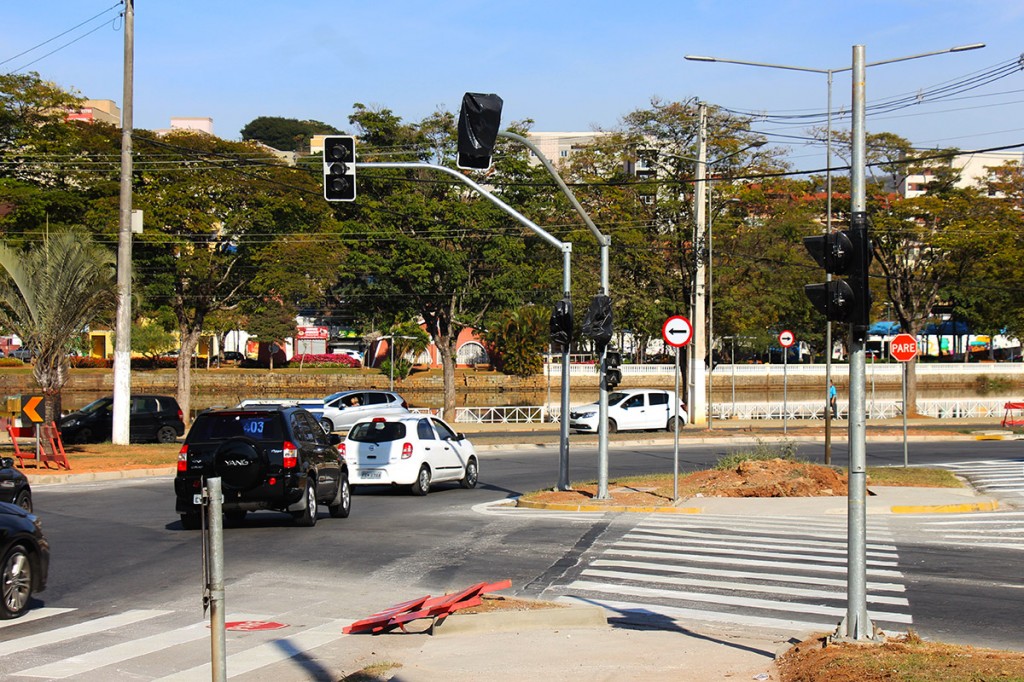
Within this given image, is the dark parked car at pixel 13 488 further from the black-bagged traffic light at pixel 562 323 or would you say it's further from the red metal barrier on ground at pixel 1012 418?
the red metal barrier on ground at pixel 1012 418

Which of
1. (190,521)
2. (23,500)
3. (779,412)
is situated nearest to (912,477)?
(190,521)

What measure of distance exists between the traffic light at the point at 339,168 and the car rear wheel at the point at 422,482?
22.6 ft

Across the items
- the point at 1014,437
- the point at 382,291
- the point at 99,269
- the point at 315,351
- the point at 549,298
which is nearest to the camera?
the point at 99,269

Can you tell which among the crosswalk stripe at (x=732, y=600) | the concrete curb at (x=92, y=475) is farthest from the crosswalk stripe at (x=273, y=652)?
the concrete curb at (x=92, y=475)

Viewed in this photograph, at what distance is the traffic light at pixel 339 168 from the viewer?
19.3 metres

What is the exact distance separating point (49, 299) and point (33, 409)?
4.15m

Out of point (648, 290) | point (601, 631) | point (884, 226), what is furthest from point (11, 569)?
point (884, 226)

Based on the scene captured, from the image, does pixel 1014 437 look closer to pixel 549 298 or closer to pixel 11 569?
pixel 549 298

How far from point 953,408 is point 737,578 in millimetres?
51880

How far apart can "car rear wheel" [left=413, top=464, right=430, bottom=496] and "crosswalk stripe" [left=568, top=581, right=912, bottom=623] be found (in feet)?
36.6

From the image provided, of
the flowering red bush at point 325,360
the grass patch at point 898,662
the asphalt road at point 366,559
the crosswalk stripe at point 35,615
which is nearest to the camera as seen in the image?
the grass patch at point 898,662

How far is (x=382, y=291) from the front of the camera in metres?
51.3

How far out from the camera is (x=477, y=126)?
18516 mm

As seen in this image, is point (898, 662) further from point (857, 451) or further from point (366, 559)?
point (366, 559)
